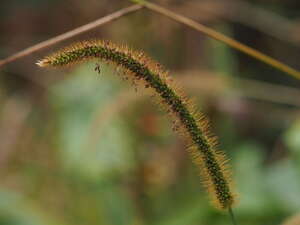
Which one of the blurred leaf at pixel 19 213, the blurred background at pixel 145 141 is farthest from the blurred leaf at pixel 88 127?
the blurred leaf at pixel 19 213

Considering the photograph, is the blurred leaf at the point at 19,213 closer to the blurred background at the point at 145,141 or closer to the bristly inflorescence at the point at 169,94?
the blurred background at the point at 145,141

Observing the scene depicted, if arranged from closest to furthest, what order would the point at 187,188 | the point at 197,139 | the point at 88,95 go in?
the point at 197,139
the point at 187,188
the point at 88,95

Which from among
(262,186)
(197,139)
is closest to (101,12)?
(262,186)

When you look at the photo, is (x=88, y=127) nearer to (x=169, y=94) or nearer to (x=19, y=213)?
(x=19, y=213)

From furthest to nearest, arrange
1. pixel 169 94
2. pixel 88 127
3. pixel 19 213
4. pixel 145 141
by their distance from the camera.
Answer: pixel 145 141 < pixel 88 127 < pixel 19 213 < pixel 169 94

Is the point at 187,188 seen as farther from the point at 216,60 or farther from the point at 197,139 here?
the point at 197,139

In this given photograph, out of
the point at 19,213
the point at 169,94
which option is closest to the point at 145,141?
the point at 19,213
